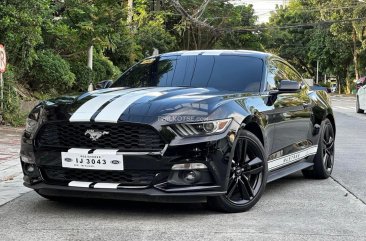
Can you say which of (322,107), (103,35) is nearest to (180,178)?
(322,107)

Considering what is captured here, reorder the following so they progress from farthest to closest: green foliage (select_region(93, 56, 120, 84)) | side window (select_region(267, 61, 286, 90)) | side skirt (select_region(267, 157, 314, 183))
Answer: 1. green foliage (select_region(93, 56, 120, 84))
2. side window (select_region(267, 61, 286, 90))
3. side skirt (select_region(267, 157, 314, 183))

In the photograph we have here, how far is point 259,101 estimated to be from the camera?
19.3 feet

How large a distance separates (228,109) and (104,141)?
1.12m

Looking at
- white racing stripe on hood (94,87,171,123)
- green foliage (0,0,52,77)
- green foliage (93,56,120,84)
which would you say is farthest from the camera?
green foliage (93,56,120,84)

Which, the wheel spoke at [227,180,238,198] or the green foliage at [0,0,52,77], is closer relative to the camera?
the wheel spoke at [227,180,238,198]

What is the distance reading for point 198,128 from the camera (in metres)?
4.93

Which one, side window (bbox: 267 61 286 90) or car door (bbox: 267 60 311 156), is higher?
side window (bbox: 267 61 286 90)

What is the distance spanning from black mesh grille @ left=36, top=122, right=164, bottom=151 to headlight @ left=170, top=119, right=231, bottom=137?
183mm

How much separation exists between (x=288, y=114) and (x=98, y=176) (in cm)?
240

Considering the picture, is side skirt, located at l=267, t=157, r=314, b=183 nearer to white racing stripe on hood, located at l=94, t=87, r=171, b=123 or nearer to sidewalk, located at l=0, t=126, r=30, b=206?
white racing stripe on hood, located at l=94, t=87, r=171, b=123

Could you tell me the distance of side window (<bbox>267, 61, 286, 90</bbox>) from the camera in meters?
6.43

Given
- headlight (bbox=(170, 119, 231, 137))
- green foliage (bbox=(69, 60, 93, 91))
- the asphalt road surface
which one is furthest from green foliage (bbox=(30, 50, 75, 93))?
headlight (bbox=(170, 119, 231, 137))

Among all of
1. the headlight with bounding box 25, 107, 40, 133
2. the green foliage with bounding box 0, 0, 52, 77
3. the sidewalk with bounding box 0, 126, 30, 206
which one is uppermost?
the green foliage with bounding box 0, 0, 52, 77

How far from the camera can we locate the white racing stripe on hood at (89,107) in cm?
507
